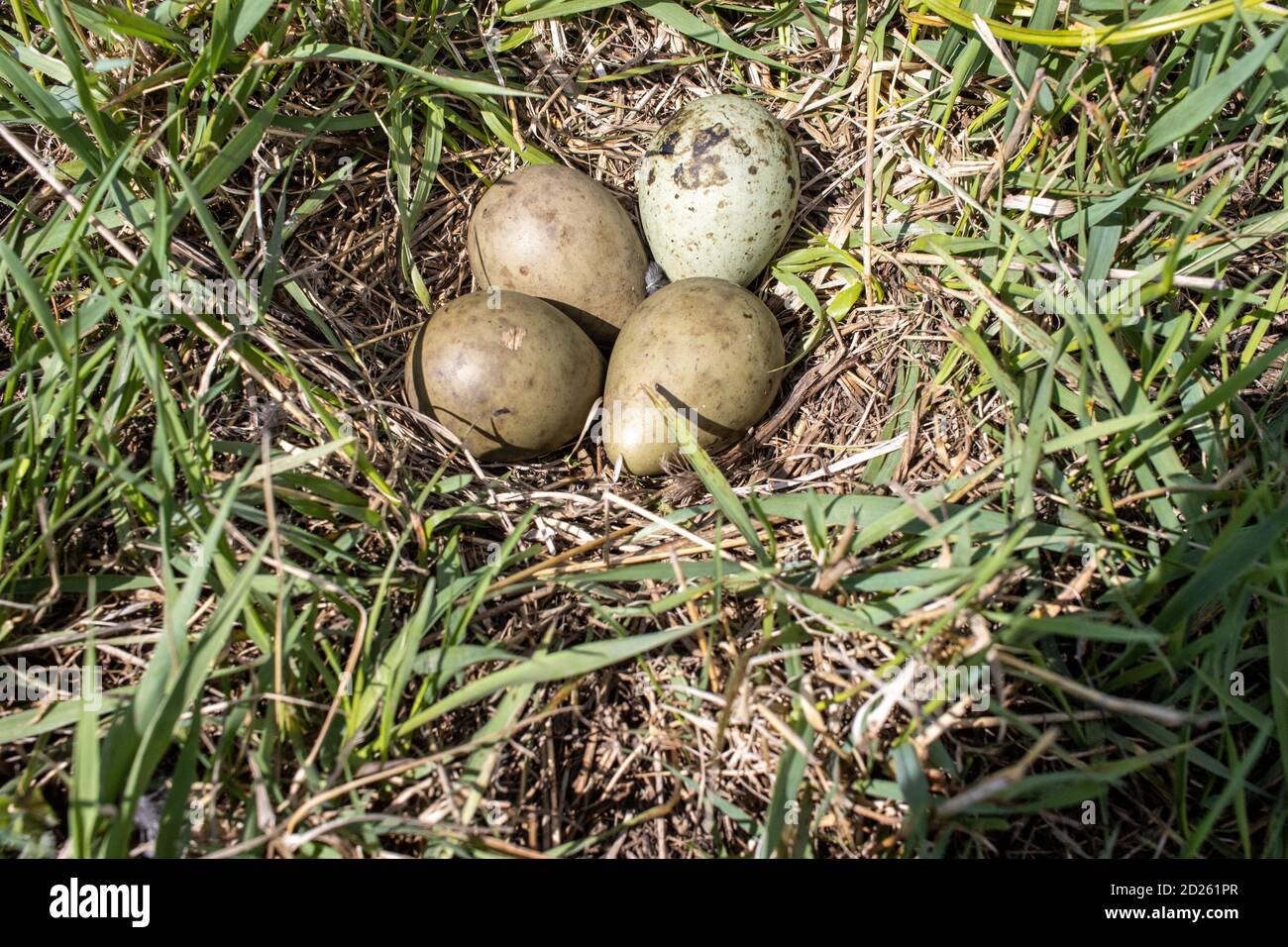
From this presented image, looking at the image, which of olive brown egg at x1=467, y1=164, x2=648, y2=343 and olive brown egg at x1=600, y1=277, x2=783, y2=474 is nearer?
olive brown egg at x1=600, y1=277, x2=783, y2=474

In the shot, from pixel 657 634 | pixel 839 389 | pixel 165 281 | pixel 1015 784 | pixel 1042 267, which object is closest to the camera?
pixel 1015 784

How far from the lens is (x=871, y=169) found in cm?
229

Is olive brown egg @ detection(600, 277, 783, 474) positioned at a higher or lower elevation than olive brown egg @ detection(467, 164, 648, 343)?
lower

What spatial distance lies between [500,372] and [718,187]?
70 centimetres

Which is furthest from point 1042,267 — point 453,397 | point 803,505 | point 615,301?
point 453,397

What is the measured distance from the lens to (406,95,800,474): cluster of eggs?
2.03m

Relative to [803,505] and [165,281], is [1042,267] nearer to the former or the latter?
[803,505]

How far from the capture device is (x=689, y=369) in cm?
201

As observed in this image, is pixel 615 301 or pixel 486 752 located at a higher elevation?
pixel 615 301

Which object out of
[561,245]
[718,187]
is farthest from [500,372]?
[718,187]

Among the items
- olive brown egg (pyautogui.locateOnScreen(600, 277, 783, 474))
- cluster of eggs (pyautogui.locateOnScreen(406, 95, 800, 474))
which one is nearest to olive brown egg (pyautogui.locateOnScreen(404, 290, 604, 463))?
cluster of eggs (pyautogui.locateOnScreen(406, 95, 800, 474))

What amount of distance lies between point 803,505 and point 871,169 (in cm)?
103

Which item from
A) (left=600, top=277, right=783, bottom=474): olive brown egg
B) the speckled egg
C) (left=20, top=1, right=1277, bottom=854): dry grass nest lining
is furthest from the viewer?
the speckled egg

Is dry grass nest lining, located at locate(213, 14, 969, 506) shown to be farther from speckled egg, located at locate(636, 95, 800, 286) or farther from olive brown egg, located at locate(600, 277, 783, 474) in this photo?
speckled egg, located at locate(636, 95, 800, 286)
